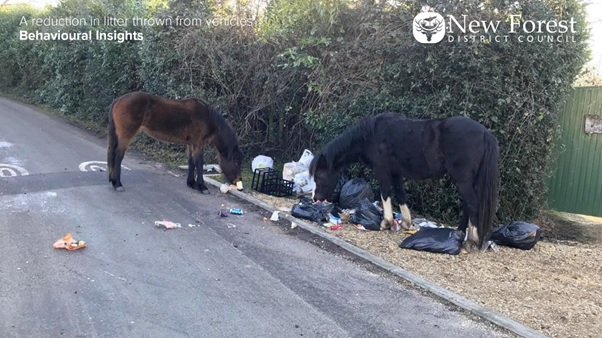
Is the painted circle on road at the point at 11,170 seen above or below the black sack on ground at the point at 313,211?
above

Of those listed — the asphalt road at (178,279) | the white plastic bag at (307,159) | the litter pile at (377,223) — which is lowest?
the asphalt road at (178,279)

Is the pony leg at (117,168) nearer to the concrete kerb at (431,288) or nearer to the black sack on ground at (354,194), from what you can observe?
the concrete kerb at (431,288)

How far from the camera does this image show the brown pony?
8.32m

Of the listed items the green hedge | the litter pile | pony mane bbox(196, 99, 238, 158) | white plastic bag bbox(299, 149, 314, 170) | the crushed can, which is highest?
the green hedge

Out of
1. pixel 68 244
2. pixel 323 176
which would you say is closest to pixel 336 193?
pixel 323 176

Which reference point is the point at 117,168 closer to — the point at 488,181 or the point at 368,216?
A: the point at 368,216

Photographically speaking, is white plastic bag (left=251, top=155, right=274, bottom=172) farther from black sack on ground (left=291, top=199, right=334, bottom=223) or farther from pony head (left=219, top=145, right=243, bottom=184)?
black sack on ground (left=291, top=199, right=334, bottom=223)

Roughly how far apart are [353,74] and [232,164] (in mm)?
2703

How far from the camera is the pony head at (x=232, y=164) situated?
8898 millimetres

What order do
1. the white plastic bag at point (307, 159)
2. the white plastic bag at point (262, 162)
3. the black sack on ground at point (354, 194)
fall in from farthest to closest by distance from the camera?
the white plastic bag at point (262, 162)
the white plastic bag at point (307, 159)
the black sack on ground at point (354, 194)

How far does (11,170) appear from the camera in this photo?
927 centimetres

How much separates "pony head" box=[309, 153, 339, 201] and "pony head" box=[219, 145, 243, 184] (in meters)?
1.75

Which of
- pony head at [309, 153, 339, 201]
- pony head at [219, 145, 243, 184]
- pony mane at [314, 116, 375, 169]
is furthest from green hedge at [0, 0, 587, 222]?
pony head at [219, 145, 243, 184]

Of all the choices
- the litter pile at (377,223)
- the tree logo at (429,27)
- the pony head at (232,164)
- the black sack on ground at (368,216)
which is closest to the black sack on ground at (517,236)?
the litter pile at (377,223)
